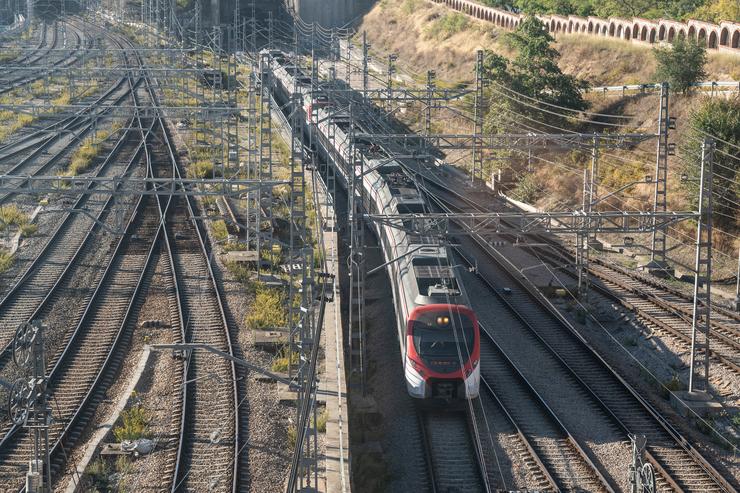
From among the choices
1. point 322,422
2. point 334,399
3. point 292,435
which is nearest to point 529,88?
point 334,399

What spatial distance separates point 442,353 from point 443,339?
0.26 metres

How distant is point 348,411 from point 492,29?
49854 mm

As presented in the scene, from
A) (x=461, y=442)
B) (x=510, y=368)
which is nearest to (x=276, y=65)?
(x=510, y=368)

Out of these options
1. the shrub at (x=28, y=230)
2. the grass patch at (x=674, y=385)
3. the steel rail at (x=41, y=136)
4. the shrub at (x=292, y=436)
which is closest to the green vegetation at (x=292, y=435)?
the shrub at (x=292, y=436)

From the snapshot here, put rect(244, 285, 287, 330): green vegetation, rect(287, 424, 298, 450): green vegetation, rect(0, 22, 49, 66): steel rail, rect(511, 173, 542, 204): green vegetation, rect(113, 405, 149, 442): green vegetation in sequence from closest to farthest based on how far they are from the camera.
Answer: rect(287, 424, 298, 450): green vegetation → rect(113, 405, 149, 442): green vegetation → rect(244, 285, 287, 330): green vegetation → rect(511, 173, 542, 204): green vegetation → rect(0, 22, 49, 66): steel rail

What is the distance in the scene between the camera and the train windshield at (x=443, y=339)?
62.0ft

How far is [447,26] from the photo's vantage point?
70.7m

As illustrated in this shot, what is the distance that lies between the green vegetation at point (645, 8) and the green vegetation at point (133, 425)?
123ft

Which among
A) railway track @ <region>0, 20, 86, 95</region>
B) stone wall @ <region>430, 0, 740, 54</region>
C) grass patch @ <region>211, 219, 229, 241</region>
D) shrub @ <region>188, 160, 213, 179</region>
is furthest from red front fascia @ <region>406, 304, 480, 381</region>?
railway track @ <region>0, 20, 86, 95</region>

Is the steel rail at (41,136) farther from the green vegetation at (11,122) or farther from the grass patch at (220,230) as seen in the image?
the grass patch at (220,230)

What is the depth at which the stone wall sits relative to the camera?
43031 mm

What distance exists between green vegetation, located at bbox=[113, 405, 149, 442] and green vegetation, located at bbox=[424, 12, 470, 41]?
5410 cm

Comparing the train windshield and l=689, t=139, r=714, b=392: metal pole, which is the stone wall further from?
the train windshield

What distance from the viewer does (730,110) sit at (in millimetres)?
31703
